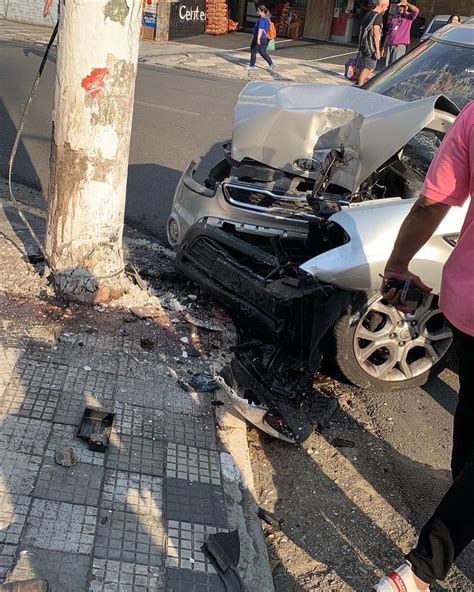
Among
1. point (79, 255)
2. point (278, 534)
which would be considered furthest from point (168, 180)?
point (278, 534)

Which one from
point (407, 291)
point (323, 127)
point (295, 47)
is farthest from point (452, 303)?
point (295, 47)

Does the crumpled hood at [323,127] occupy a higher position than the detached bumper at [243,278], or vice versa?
the crumpled hood at [323,127]

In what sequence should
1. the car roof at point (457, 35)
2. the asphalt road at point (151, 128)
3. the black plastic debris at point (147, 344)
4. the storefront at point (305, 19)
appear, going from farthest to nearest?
the storefront at point (305, 19), the asphalt road at point (151, 128), the car roof at point (457, 35), the black plastic debris at point (147, 344)

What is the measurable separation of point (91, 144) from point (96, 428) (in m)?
1.79

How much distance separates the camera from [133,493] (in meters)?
3.09

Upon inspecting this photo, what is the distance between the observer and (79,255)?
178 inches

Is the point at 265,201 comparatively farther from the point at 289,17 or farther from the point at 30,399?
the point at 289,17

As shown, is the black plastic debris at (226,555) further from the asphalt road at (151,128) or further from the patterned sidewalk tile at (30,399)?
the asphalt road at (151,128)

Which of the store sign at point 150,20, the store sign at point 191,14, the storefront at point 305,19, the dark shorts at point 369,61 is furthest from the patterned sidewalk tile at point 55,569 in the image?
the storefront at point 305,19

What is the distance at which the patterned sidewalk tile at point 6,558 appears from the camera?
2521mm

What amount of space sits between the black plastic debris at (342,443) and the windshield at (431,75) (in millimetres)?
→ 2678

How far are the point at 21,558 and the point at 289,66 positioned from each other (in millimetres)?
19991

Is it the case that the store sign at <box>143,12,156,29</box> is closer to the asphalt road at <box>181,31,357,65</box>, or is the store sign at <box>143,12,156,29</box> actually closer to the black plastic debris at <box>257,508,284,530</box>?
the asphalt road at <box>181,31,357,65</box>

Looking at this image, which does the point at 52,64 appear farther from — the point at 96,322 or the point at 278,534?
the point at 278,534
